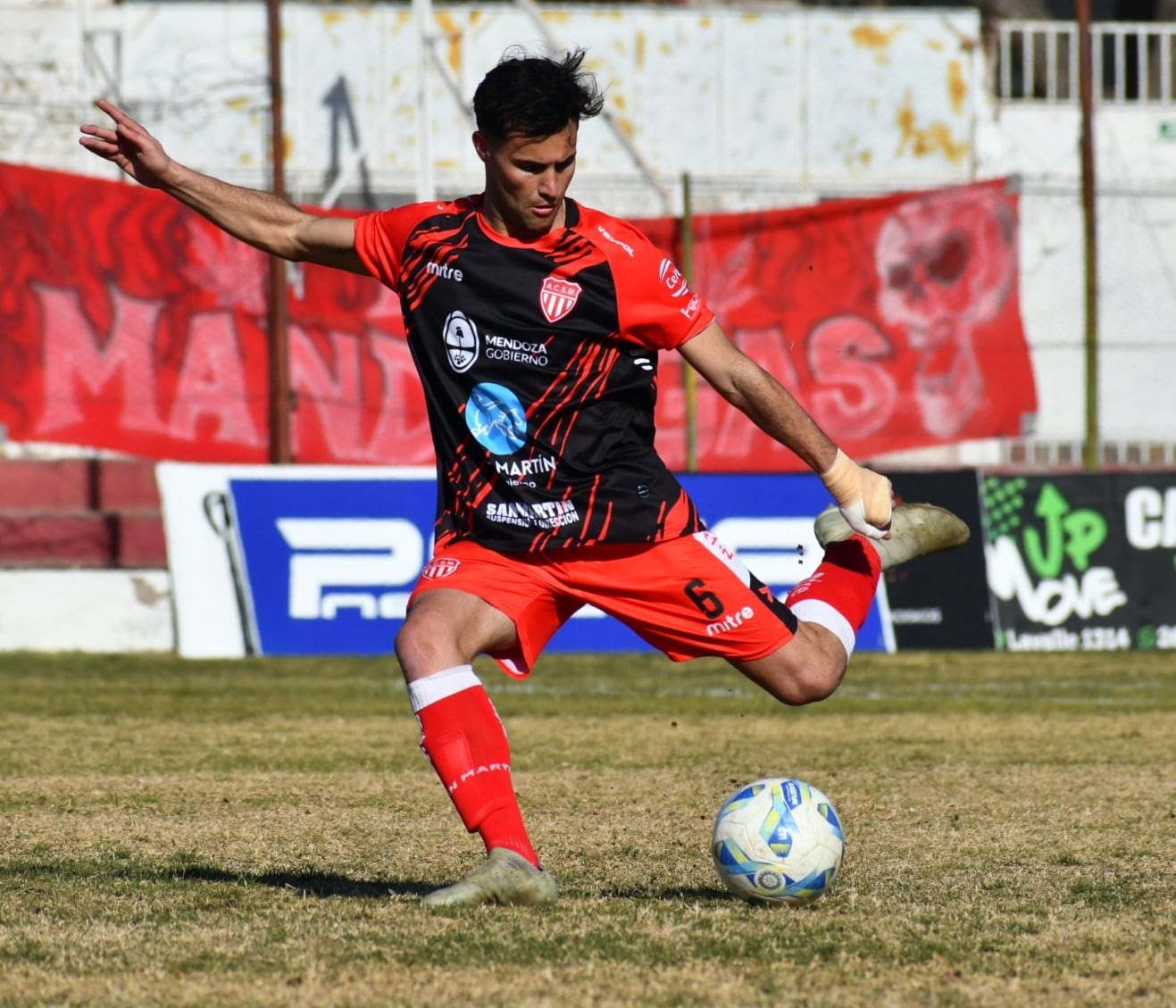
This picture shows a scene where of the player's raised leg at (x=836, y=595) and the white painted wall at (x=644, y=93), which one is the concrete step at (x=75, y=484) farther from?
the player's raised leg at (x=836, y=595)

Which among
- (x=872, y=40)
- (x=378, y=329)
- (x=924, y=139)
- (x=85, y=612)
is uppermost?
(x=872, y=40)

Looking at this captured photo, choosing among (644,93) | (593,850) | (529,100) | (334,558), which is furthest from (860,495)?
(644,93)

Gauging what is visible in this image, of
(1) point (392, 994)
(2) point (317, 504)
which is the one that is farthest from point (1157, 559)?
(1) point (392, 994)

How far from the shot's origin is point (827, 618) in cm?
596

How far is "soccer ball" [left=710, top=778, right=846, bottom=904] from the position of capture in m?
5.27

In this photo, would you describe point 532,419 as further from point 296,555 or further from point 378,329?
point 378,329

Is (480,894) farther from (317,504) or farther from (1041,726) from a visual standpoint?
(317,504)

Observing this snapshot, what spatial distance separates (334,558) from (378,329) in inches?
110

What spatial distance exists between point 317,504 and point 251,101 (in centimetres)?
707

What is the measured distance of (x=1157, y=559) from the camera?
Result: 15.4 m

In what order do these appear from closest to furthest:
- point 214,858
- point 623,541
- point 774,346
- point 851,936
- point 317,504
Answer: point 851,936
point 623,541
point 214,858
point 317,504
point 774,346

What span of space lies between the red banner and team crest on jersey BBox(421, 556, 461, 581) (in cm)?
1060

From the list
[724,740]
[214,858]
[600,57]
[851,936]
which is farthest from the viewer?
[600,57]

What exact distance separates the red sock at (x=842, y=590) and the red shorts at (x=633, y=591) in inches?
11.5
